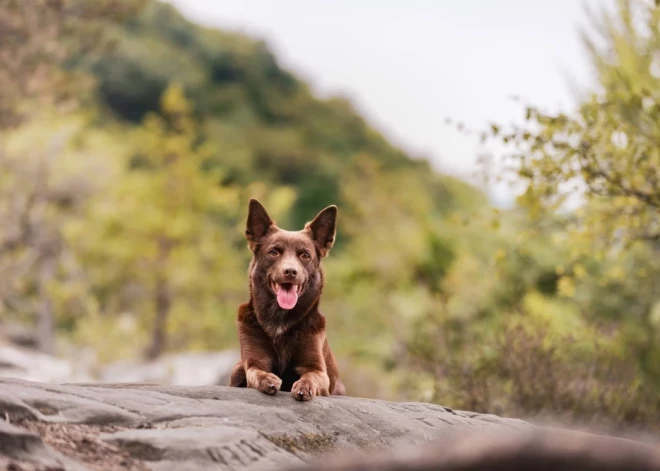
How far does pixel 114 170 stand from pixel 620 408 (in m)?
21.7

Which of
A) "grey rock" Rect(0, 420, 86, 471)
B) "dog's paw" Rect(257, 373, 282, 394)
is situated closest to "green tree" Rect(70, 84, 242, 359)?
"dog's paw" Rect(257, 373, 282, 394)

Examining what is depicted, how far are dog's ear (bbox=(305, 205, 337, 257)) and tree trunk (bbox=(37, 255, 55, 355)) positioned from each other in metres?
23.1

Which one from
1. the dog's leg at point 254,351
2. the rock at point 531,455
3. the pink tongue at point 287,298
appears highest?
the pink tongue at point 287,298

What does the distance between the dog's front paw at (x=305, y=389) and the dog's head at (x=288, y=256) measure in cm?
53

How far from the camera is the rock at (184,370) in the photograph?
1739cm

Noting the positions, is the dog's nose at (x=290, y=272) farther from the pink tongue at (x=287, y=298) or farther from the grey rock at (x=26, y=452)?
the grey rock at (x=26, y=452)

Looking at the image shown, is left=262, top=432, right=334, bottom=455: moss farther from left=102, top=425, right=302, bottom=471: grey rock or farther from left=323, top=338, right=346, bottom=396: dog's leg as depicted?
left=323, top=338, right=346, bottom=396: dog's leg

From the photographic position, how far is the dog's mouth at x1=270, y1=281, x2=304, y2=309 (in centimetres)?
538

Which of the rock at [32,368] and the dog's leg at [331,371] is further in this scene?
the rock at [32,368]

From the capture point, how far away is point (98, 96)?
46.4 m

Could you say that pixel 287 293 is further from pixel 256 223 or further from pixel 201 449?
pixel 201 449

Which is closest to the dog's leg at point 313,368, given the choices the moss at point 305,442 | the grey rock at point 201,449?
the moss at point 305,442

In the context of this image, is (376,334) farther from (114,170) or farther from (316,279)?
(316,279)

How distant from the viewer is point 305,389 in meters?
5.08
